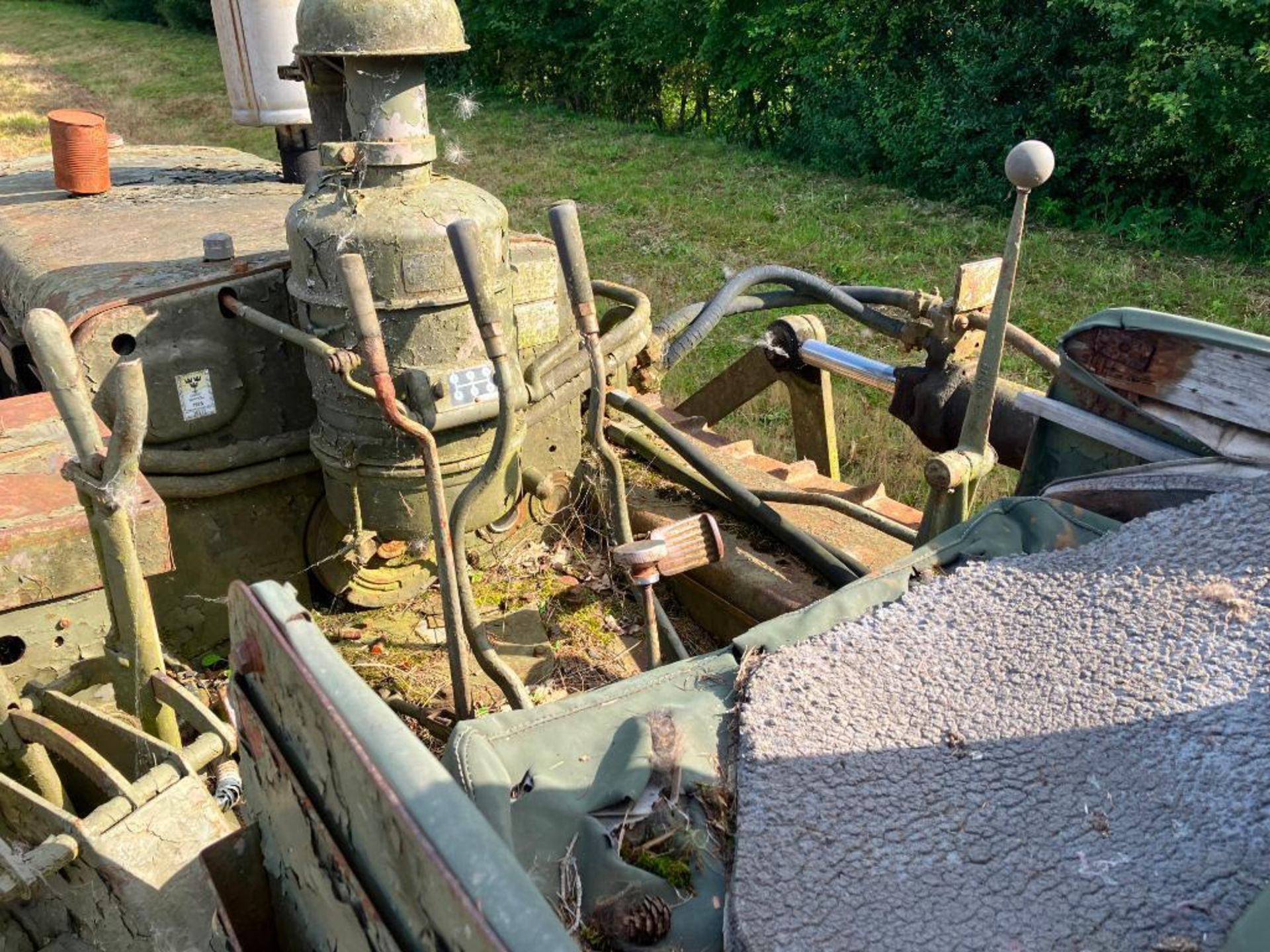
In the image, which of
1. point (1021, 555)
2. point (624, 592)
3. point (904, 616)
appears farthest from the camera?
point (624, 592)

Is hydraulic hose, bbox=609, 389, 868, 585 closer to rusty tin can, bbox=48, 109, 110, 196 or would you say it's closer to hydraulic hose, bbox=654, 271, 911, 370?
hydraulic hose, bbox=654, 271, 911, 370

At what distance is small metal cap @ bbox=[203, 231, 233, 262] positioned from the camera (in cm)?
360

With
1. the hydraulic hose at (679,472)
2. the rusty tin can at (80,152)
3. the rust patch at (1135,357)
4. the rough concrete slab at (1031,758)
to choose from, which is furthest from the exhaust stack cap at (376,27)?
the rusty tin can at (80,152)

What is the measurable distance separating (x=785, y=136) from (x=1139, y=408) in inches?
438

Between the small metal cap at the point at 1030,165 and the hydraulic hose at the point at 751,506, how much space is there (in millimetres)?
1315

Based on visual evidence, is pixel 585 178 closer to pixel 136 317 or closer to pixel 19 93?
pixel 136 317

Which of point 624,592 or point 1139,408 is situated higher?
point 1139,408

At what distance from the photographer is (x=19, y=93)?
18484 millimetres

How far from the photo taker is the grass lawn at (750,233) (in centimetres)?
716

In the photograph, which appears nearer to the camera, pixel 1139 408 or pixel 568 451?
pixel 1139 408

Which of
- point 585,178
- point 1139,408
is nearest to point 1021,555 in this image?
point 1139,408

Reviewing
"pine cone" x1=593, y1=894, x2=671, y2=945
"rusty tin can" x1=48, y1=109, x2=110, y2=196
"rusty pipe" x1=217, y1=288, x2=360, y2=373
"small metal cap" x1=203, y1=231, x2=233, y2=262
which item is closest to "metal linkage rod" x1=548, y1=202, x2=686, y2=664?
"rusty pipe" x1=217, y1=288, x2=360, y2=373

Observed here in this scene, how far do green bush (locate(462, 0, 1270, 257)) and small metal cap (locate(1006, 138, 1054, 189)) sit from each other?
713 centimetres

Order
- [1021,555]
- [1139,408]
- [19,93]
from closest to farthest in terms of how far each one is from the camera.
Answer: [1021,555]
[1139,408]
[19,93]
